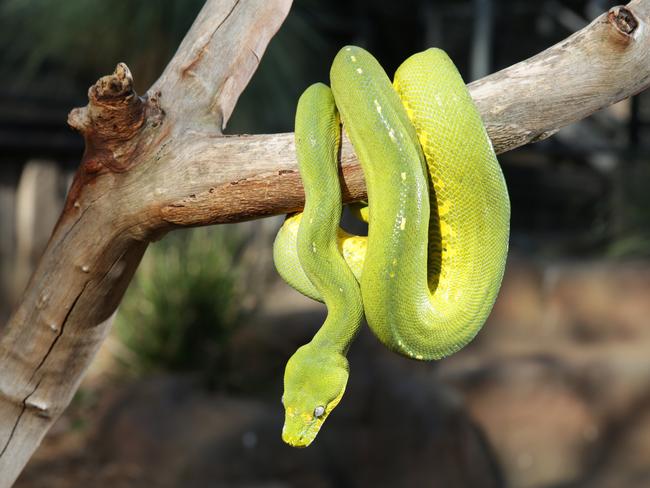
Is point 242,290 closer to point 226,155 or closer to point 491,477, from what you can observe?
point 491,477

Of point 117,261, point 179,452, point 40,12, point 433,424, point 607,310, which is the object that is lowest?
point 607,310

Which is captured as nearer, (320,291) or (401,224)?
(401,224)

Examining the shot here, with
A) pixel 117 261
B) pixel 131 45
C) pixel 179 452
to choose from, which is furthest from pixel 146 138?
pixel 131 45

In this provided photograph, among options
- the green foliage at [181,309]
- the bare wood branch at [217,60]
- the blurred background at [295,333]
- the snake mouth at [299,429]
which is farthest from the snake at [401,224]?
the green foliage at [181,309]

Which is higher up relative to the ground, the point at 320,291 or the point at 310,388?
the point at 320,291

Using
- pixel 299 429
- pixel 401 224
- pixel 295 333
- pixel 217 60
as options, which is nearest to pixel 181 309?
pixel 295 333

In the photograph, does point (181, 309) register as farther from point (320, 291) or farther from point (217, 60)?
point (320, 291)

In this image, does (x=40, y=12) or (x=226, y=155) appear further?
(x=40, y=12)
